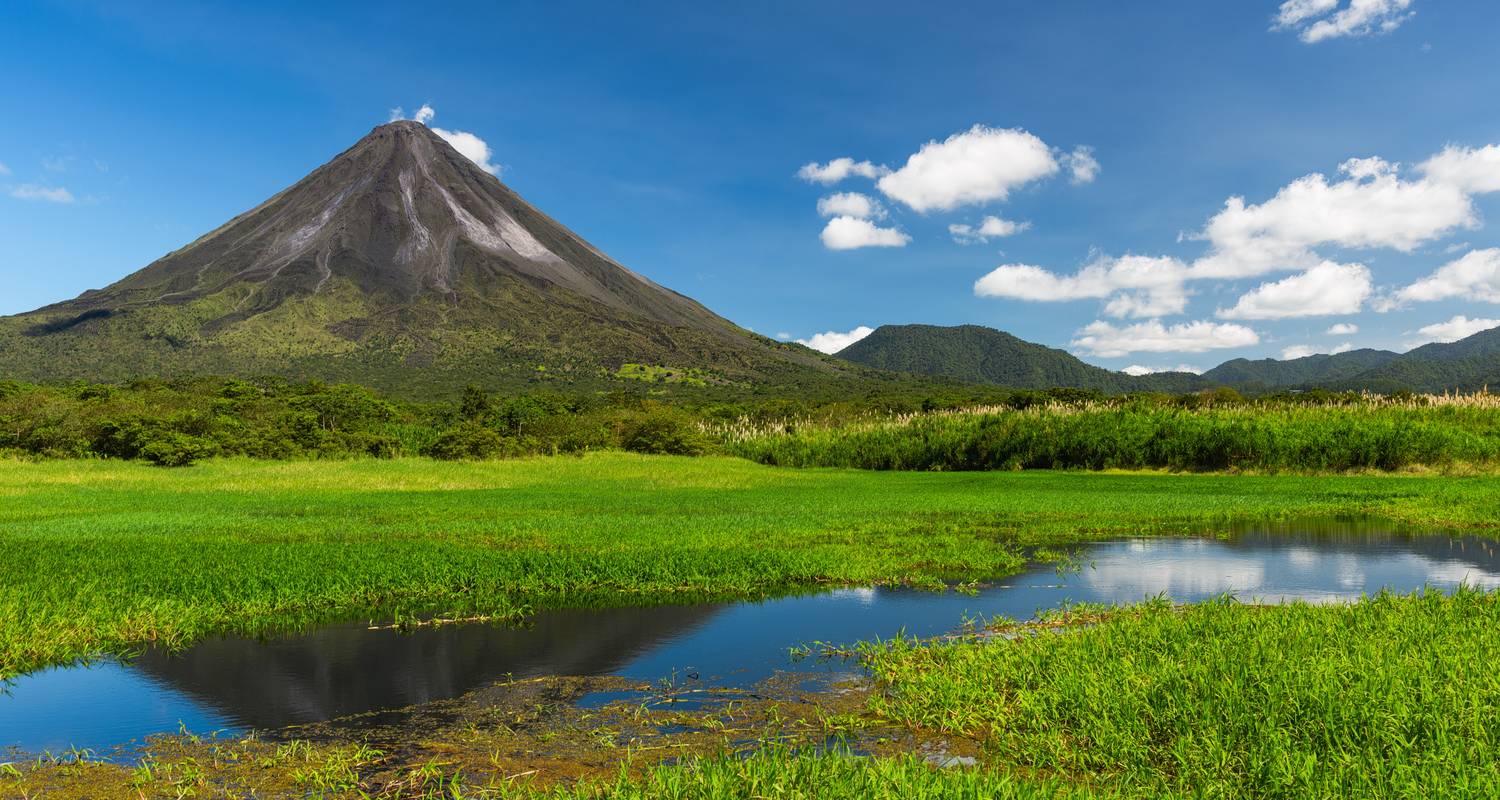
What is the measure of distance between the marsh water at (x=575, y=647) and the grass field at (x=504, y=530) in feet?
3.33

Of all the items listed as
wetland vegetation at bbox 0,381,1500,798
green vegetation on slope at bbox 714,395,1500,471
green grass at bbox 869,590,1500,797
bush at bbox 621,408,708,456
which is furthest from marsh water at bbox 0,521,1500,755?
bush at bbox 621,408,708,456

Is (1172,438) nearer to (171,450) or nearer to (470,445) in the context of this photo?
(470,445)

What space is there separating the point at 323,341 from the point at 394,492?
608 ft

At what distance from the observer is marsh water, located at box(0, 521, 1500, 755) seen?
26.2 ft

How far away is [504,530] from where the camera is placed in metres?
19.0

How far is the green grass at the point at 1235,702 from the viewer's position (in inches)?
218

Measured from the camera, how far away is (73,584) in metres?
12.0

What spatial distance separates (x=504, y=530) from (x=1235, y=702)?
51.1 ft

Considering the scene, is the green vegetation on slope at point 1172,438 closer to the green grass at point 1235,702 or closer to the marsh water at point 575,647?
the marsh water at point 575,647

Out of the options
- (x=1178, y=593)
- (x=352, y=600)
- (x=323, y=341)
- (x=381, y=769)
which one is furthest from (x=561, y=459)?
(x=323, y=341)

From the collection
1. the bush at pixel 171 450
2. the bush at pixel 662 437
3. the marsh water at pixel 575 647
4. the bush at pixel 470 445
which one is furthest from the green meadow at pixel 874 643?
the bush at pixel 662 437

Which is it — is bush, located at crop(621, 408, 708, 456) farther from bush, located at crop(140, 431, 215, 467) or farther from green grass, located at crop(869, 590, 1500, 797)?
green grass, located at crop(869, 590, 1500, 797)

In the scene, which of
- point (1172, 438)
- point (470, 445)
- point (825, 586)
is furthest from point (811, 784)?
point (470, 445)

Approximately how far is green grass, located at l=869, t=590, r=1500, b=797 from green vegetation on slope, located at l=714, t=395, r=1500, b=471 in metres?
29.3
